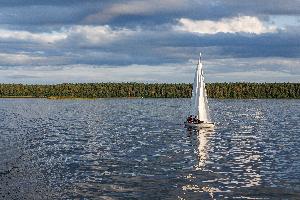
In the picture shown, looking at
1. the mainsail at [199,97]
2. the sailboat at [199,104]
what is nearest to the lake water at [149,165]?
the sailboat at [199,104]

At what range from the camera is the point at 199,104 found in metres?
86.2

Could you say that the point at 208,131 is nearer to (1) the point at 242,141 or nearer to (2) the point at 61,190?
(1) the point at 242,141

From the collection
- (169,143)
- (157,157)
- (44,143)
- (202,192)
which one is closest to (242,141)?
(169,143)

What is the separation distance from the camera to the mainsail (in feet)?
278

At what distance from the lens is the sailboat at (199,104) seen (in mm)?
84938

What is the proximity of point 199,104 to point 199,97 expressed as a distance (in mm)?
1307

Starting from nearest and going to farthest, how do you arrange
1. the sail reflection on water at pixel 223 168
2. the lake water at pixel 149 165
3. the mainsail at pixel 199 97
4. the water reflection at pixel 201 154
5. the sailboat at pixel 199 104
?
the lake water at pixel 149 165 < the water reflection at pixel 201 154 < the sail reflection on water at pixel 223 168 < the mainsail at pixel 199 97 < the sailboat at pixel 199 104

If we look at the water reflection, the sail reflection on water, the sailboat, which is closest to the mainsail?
the sailboat

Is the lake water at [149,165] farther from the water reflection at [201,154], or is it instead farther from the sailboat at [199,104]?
the sailboat at [199,104]

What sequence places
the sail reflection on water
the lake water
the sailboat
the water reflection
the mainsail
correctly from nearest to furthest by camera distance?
the lake water < the water reflection < the sail reflection on water < the mainsail < the sailboat

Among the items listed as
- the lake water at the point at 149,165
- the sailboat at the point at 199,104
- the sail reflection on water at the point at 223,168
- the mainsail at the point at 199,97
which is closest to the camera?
the lake water at the point at 149,165

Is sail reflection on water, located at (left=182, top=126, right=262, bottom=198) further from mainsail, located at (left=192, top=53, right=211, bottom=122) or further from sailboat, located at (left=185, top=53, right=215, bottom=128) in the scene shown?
mainsail, located at (left=192, top=53, right=211, bottom=122)

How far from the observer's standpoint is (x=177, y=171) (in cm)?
4678

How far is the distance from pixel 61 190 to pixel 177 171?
478 inches
